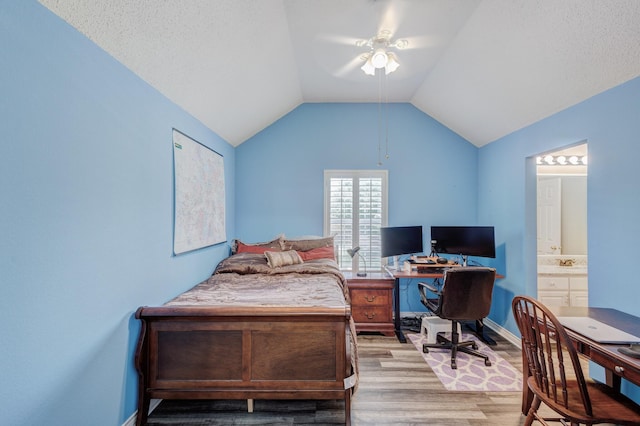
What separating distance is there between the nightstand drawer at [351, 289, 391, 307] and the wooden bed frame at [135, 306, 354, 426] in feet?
4.90

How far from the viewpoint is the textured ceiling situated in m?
1.69

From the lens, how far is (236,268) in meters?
3.10

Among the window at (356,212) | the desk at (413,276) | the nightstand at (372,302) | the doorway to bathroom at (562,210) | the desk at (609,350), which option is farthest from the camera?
the window at (356,212)

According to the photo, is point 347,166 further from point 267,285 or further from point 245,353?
point 245,353

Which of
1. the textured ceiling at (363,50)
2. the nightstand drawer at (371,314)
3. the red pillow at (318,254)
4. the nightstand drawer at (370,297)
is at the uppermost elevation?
the textured ceiling at (363,50)

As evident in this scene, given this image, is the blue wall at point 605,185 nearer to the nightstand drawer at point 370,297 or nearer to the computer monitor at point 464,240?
the computer monitor at point 464,240

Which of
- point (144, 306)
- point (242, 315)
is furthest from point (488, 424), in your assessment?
point (144, 306)

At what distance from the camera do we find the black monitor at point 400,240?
3588 mm

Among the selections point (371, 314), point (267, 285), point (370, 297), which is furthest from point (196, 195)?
point (371, 314)


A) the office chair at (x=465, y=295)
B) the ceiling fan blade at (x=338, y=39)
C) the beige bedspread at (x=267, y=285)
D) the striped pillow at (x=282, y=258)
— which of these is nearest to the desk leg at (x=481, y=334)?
the office chair at (x=465, y=295)

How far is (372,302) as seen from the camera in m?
3.38

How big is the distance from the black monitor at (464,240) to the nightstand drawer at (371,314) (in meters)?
1.09

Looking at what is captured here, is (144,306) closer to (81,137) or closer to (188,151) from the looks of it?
(81,137)

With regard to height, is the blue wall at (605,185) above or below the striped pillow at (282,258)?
above
